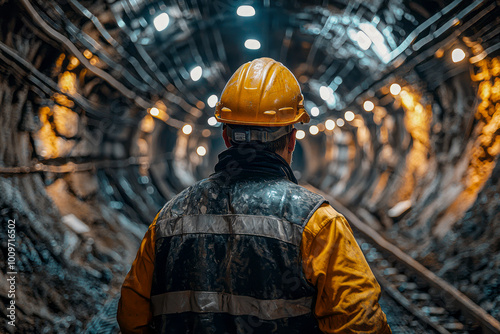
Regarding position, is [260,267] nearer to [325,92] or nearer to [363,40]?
[363,40]

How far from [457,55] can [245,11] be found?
4610 millimetres

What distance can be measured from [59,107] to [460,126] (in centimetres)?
708

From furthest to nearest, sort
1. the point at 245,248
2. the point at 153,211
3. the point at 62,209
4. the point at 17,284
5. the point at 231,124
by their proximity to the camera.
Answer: the point at 153,211 → the point at 62,209 → the point at 17,284 → the point at 231,124 → the point at 245,248

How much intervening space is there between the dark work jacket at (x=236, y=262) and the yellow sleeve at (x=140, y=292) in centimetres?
8

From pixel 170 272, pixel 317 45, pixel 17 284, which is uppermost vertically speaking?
pixel 317 45

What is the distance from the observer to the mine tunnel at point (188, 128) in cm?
468

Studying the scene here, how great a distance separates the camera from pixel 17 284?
3811 mm

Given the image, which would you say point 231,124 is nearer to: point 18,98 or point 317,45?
point 18,98

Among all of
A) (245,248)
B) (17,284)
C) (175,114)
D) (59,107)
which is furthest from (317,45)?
(245,248)

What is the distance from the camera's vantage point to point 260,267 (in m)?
1.82

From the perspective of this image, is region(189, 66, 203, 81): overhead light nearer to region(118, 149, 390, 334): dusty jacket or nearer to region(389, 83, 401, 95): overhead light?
region(389, 83, 401, 95): overhead light

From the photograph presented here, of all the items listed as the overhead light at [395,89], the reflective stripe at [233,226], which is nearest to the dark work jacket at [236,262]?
the reflective stripe at [233,226]

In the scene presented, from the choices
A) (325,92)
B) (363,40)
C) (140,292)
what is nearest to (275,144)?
(140,292)

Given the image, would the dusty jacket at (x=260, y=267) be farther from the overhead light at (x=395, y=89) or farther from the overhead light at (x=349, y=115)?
the overhead light at (x=349, y=115)
